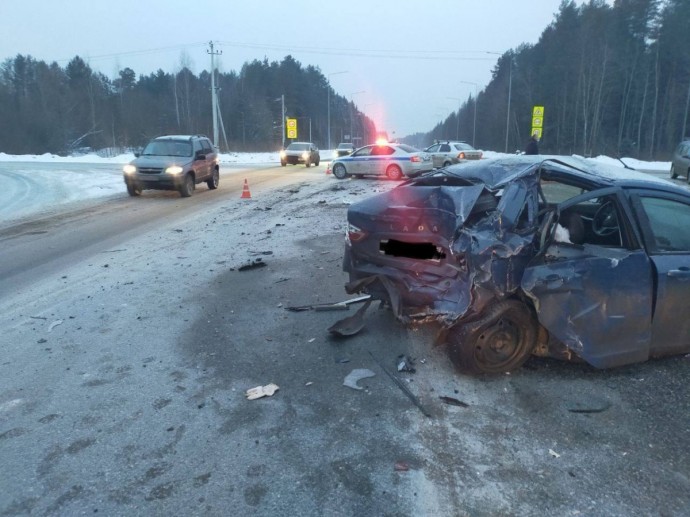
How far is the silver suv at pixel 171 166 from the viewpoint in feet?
51.9

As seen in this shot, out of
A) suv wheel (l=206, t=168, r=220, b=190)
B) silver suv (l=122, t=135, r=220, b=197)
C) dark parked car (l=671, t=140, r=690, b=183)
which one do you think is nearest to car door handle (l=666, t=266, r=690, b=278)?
silver suv (l=122, t=135, r=220, b=197)

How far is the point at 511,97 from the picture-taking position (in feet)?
269

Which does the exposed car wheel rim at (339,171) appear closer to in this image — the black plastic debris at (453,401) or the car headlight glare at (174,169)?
the car headlight glare at (174,169)

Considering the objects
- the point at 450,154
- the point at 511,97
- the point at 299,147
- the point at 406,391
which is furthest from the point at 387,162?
the point at 511,97

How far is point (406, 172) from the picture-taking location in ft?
72.2

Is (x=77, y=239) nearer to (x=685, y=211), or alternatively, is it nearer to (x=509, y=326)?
(x=509, y=326)

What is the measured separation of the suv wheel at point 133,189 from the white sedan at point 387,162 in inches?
379

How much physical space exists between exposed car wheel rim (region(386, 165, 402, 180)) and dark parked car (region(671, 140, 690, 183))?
11.4m

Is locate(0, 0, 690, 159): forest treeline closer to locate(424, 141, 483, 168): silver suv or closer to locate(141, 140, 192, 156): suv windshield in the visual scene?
locate(424, 141, 483, 168): silver suv

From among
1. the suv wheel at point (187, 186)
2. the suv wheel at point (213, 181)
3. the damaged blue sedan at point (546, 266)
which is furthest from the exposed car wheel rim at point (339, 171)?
the damaged blue sedan at point (546, 266)

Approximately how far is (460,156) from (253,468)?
26.1m

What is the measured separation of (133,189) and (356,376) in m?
14.5

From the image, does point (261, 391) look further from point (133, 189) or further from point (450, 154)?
point (450, 154)

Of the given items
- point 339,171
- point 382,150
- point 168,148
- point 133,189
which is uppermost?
point 168,148
